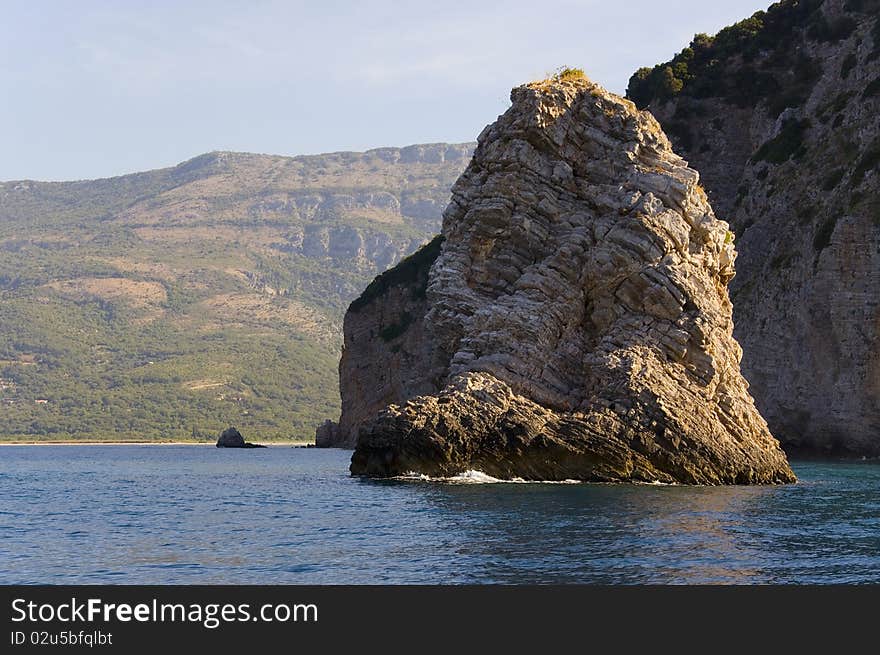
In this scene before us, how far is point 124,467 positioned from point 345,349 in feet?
142

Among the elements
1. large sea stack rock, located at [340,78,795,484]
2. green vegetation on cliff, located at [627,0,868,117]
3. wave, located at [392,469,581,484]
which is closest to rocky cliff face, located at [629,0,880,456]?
green vegetation on cliff, located at [627,0,868,117]

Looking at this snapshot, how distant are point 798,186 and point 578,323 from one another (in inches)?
1307

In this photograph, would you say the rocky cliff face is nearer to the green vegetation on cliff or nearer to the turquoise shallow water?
the green vegetation on cliff

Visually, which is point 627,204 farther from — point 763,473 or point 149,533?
point 149,533

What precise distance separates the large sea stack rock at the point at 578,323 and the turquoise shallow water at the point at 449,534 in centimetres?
251

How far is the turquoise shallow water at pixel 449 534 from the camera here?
2564 centimetres

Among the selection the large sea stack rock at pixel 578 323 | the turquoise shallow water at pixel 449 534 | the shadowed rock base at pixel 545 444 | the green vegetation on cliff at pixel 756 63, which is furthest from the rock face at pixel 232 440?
the shadowed rock base at pixel 545 444

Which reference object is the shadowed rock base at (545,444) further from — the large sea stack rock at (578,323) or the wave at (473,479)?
the wave at (473,479)

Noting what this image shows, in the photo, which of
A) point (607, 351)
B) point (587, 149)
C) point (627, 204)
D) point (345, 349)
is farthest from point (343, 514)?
point (345, 349)

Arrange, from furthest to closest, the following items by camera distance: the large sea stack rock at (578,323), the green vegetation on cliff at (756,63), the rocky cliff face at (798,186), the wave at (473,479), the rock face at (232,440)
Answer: the rock face at (232,440) < the green vegetation on cliff at (756,63) < the rocky cliff face at (798,186) < the large sea stack rock at (578,323) < the wave at (473,479)

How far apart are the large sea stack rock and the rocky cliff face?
55.5 ft

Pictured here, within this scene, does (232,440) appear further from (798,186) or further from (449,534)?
(449,534)

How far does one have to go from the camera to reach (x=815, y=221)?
248ft

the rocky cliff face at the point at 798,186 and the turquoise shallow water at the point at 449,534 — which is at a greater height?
the rocky cliff face at the point at 798,186
